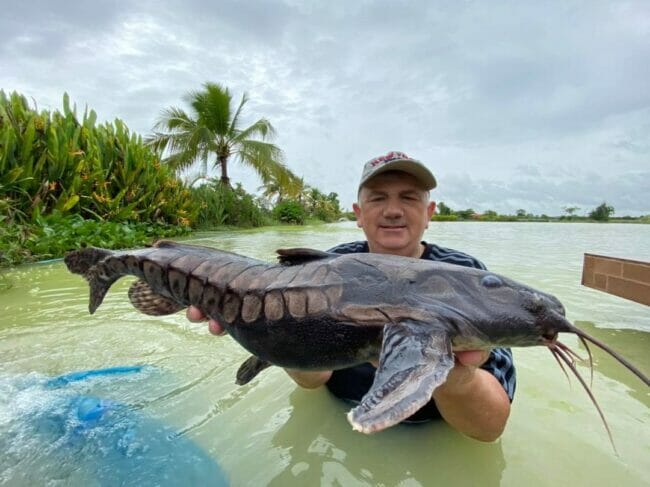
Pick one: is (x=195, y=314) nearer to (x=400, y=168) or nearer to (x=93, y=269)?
(x=93, y=269)

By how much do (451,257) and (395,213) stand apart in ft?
1.49

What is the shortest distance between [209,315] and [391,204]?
1375 mm

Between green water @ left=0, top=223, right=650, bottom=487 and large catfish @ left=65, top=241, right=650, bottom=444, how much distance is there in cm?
71

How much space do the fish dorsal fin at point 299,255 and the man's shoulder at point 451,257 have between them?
960 mm

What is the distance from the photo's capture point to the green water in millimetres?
1777

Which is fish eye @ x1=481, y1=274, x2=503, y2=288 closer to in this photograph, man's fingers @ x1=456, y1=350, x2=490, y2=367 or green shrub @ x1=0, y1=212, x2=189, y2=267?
man's fingers @ x1=456, y1=350, x2=490, y2=367

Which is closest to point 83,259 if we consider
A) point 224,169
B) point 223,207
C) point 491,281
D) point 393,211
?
point 393,211

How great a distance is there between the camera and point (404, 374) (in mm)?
1034

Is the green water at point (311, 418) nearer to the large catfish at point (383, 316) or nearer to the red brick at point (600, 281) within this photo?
the red brick at point (600, 281)

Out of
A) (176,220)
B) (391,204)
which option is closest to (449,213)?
(176,220)

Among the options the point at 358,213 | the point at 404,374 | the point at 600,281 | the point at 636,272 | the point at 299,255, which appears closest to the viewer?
the point at 404,374

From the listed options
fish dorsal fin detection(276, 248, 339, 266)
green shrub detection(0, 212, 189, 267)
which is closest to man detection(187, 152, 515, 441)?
fish dorsal fin detection(276, 248, 339, 266)

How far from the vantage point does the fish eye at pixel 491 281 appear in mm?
1365

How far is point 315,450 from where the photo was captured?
1944 millimetres
